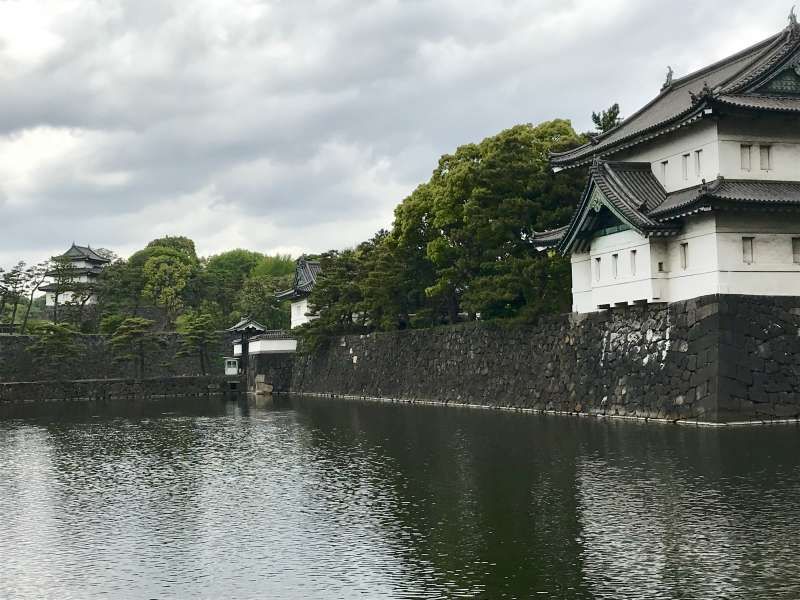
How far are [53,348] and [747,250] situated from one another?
4907 centimetres

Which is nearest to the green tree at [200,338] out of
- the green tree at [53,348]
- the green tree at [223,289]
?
the green tree at [53,348]

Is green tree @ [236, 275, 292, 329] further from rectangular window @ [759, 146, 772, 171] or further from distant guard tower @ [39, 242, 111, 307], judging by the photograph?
rectangular window @ [759, 146, 772, 171]

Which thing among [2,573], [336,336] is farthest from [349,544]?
[336,336]

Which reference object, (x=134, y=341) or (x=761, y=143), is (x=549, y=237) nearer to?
(x=761, y=143)

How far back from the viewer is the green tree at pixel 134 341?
64.1 m

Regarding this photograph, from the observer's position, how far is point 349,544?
12773 mm

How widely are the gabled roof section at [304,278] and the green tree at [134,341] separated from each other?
9303 mm

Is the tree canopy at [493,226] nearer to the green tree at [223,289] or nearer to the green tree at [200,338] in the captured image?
the green tree at [200,338]

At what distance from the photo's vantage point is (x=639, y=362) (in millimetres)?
28688

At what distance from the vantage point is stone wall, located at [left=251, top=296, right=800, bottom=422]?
2578 centimetres

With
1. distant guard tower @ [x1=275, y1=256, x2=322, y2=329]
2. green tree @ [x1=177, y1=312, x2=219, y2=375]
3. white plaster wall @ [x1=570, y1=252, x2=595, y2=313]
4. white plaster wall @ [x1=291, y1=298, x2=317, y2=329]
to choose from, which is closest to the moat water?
white plaster wall @ [x1=570, y1=252, x2=595, y2=313]

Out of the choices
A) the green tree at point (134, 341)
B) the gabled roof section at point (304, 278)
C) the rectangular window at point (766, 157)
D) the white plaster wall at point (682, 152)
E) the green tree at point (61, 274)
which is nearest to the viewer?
the white plaster wall at point (682, 152)

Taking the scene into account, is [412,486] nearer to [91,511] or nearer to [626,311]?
[91,511]

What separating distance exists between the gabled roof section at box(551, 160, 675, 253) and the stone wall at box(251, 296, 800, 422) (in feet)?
8.14
